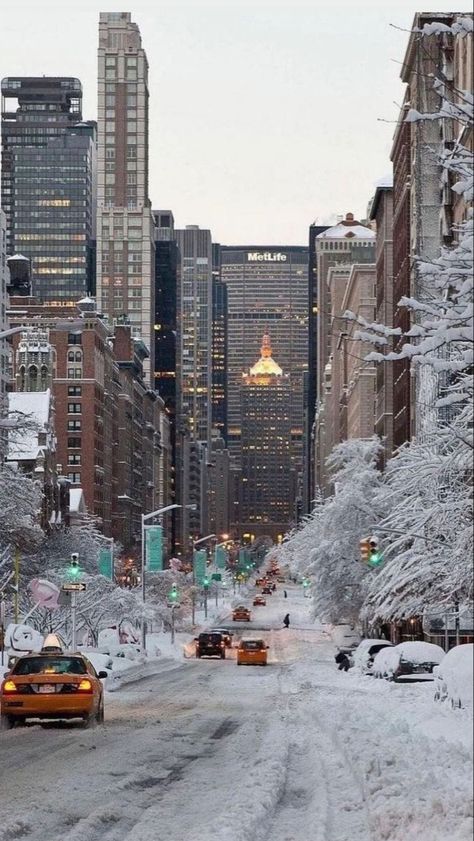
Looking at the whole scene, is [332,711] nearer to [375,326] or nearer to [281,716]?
[281,716]

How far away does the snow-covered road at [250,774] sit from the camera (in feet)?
41.1

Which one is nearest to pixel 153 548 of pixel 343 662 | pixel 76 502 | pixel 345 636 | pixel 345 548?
pixel 345 548

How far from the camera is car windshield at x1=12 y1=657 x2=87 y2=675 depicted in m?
27.8

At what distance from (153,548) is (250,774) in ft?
195

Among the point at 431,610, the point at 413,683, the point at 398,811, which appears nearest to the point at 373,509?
the point at 413,683

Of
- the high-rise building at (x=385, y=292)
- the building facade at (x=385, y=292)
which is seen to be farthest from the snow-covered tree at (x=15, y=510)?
the high-rise building at (x=385, y=292)

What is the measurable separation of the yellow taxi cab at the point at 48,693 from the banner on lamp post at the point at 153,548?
156 ft

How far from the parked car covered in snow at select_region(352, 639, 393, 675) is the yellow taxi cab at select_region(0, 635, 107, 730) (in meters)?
23.7

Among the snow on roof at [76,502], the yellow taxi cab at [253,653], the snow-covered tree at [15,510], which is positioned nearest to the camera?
the snow-covered tree at [15,510]

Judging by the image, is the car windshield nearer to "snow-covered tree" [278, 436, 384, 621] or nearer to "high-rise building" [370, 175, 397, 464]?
"snow-covered tree" [278, 436, 384, 621]

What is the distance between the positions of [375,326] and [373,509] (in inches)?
2354

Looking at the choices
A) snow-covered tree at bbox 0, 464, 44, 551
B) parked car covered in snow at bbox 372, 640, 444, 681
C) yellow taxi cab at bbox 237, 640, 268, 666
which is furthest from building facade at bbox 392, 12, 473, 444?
parked car covered in snow at bbox 372, 640, 444, 681

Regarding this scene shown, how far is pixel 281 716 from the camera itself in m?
30.9

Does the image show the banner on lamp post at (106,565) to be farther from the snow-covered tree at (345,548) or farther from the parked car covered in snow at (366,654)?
the parked car covered in snow at (366,654)
